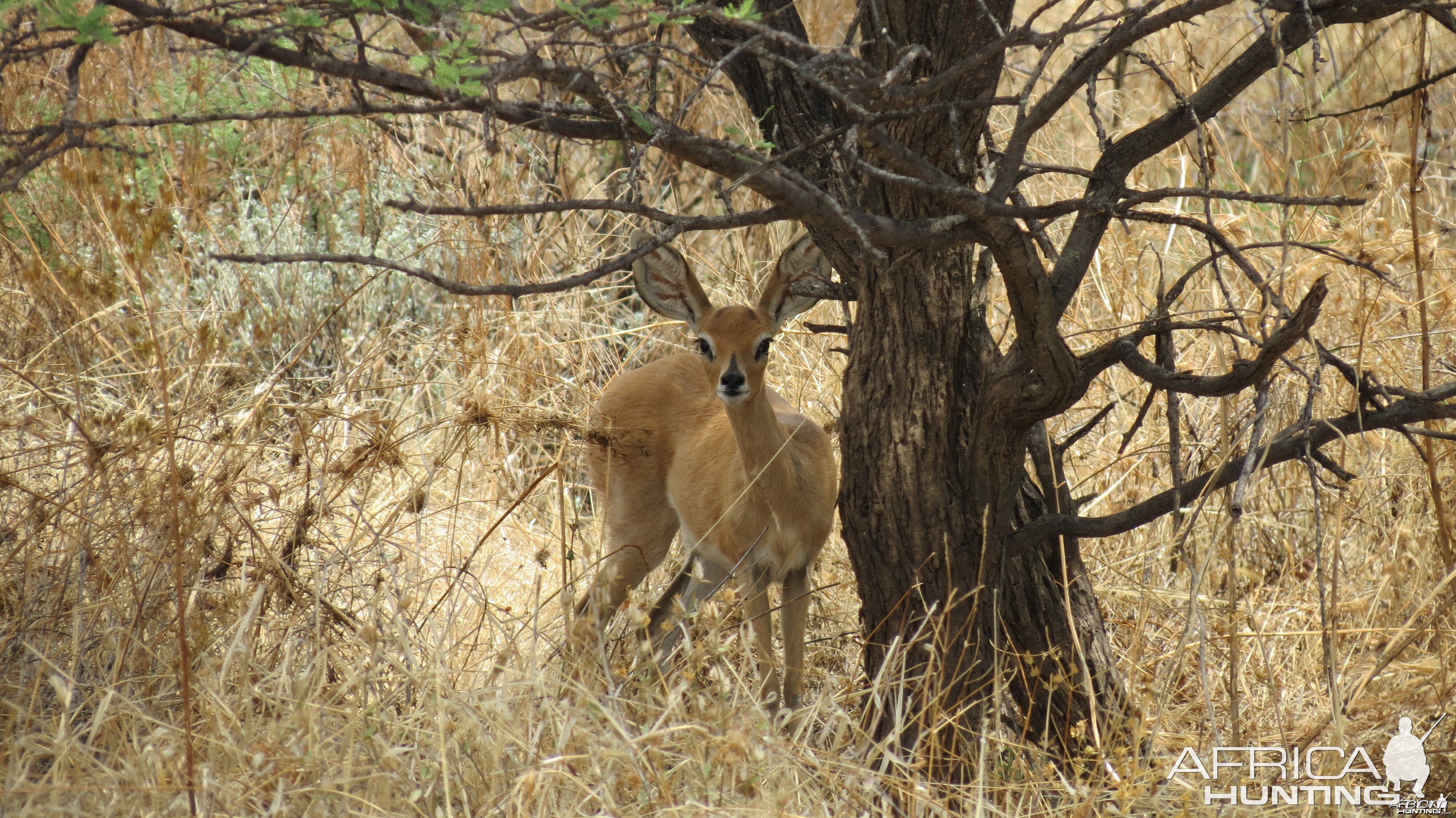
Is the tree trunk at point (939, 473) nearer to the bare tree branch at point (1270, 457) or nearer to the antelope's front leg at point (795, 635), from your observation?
the bare tree branch at point (1270, 457)

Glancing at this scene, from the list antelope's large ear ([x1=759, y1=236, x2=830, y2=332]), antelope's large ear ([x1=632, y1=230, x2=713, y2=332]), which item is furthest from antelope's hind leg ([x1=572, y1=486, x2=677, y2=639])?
antelope's large ear ([x1=759, y1=236, x2=830, y2=332])

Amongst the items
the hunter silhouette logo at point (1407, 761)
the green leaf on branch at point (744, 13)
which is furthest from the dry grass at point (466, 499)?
the green leaf on branch at point (744, 13)

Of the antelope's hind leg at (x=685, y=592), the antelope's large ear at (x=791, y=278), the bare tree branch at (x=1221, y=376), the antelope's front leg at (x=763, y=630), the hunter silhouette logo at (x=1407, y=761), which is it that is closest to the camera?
the bare tree branch at (x=1221, y=376)

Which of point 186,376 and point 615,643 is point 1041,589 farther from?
point 186,376

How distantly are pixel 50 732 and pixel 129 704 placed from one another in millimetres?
319

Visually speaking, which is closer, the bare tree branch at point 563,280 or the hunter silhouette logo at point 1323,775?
the bare tree branch at point 563,280

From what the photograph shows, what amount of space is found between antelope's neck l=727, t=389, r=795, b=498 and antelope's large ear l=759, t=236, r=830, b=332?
0.90 feet

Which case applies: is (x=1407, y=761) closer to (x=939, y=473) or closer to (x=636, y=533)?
(x=939, y=473)

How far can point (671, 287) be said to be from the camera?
4184 millimetres

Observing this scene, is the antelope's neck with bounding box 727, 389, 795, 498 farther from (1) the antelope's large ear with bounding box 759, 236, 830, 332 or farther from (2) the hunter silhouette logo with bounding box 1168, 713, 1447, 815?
(2) the hunter silhouette logo with bounding box 1168, 713, 1447, 815

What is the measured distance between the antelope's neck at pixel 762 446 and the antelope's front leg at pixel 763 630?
32cm

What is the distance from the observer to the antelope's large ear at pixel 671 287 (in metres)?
3.99

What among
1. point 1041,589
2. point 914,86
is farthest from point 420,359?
point 914,86

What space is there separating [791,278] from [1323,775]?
2.04 metres
